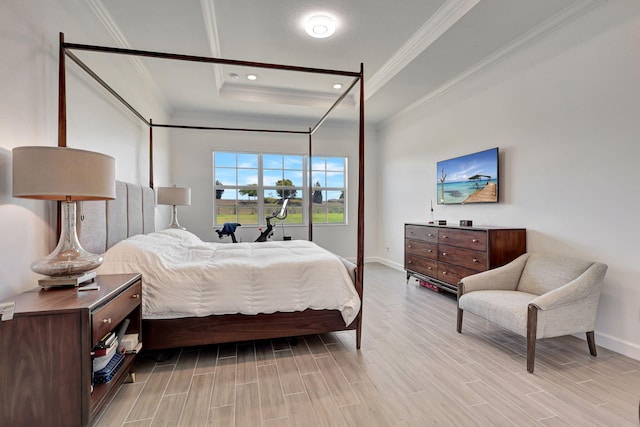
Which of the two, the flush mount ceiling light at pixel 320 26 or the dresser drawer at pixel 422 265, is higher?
the flush mount ceiling light at pixel 320 26

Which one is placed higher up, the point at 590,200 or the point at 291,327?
the point at 590,200

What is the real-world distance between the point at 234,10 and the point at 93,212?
7.21 feet

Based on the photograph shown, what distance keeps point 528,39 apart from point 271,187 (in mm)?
4506

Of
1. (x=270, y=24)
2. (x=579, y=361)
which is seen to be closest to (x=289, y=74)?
(x=270, y=24)

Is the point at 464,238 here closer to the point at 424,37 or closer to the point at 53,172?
the point at 424,37

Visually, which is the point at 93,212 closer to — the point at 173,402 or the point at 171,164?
the point at 173,402

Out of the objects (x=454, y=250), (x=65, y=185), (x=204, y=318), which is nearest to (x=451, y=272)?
(x=454, y=250)

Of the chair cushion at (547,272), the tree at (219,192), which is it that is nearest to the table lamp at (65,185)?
the chair cushion at (547,272)

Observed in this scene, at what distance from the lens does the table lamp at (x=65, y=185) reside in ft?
4.95

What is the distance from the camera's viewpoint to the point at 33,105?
74.1 inches

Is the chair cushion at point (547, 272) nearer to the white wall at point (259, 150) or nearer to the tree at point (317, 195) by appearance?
the white wall at point (259, 150)

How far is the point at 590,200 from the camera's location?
2693mm

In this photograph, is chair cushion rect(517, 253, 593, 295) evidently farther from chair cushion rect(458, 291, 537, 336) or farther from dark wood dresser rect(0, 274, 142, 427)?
dark wood dresser rect(0, 274, 142, 427)

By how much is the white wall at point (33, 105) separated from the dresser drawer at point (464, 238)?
12.4 feet
